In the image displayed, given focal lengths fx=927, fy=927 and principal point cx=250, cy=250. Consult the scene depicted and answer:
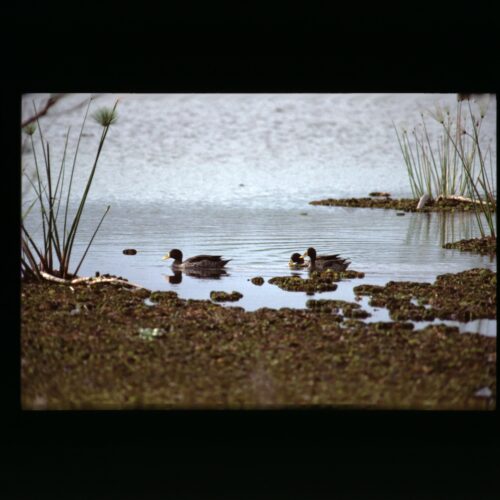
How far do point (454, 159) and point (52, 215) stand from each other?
11.6 feet

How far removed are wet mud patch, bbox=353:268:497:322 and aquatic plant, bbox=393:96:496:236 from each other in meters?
0.57

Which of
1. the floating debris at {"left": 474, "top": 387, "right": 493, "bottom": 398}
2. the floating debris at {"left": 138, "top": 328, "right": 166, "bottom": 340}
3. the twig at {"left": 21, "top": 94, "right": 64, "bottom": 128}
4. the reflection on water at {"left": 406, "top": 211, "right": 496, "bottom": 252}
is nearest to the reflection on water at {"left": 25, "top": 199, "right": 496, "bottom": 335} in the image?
the reflection on water at {"left": 406, "top": 211, "right": 496, "bottom": 252}

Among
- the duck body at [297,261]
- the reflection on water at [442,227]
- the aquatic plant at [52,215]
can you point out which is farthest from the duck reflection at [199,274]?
the reflection on water at [442,227]

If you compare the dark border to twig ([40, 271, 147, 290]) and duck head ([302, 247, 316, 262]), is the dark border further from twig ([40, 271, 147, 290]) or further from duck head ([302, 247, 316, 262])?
duck head ([302, 247, 316, 262])

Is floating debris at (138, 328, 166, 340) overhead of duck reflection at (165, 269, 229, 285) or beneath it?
beneath

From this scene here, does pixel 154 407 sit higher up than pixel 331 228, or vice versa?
pixel 331 228

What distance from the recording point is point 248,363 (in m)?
5.33

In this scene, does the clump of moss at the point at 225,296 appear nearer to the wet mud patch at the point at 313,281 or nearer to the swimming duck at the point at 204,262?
the wet mud patch at the point at 313,281

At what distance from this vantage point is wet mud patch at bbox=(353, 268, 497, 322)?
588 centimetres
